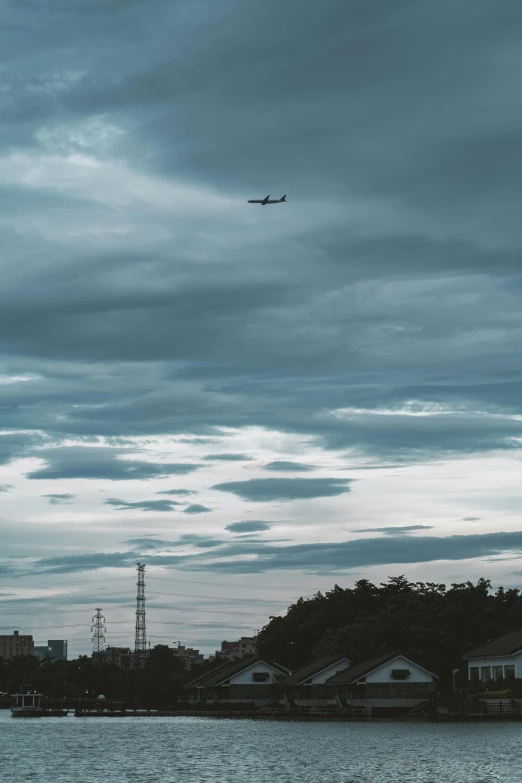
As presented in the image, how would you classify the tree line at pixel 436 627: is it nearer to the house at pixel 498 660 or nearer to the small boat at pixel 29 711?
the house at pixel 498 660

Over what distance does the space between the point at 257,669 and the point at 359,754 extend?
84571 mm

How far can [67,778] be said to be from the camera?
60.3m

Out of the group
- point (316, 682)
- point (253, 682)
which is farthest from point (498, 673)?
point (253, 682)

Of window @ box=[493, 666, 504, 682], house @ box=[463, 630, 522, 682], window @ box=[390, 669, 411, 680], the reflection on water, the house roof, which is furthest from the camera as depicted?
window @ box=[390, 669, 411, 680]

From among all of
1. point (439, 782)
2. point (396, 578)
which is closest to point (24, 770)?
point (439, 782)

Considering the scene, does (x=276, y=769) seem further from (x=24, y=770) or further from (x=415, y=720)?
(x=415, y=720)

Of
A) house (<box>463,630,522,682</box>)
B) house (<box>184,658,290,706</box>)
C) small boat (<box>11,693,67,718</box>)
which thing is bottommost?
small boat (<box>11,693,67,718</box>)

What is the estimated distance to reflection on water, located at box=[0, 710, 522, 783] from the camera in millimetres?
59062

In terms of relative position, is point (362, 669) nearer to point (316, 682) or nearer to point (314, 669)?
point (316, 682)

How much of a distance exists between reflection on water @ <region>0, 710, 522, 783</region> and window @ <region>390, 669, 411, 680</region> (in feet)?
43.1

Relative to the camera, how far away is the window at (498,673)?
107125mm

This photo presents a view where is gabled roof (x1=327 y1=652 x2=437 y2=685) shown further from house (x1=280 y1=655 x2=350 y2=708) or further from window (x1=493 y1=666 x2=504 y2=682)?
window (x1=493 y1=666 x2=504 y2=682)

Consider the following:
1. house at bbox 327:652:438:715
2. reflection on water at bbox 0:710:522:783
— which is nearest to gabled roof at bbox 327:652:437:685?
house at bbox 327:652:438:715

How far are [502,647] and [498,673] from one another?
2.57m
